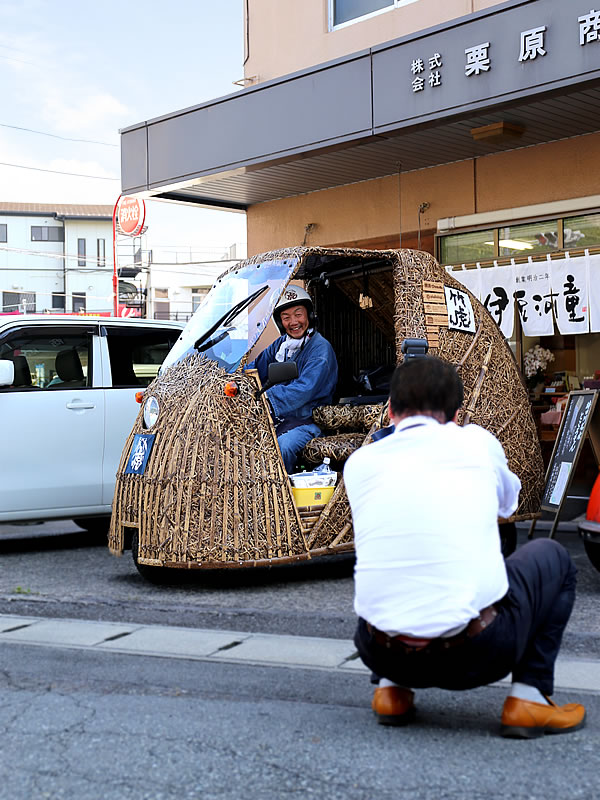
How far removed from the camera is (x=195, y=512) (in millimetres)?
6184

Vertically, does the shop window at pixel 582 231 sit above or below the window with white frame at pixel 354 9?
below

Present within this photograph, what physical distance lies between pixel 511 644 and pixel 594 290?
719cm

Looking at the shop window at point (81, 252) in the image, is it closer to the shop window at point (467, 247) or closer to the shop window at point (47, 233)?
the shop window at point (47, 233)

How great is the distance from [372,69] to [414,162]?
158 cm

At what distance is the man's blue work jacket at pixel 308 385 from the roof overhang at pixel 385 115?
10.4ft

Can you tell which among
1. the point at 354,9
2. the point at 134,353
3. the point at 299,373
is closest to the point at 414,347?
the point at 299,373

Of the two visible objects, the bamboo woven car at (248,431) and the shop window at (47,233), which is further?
the shop window at (47,233)

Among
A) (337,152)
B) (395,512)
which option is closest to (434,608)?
(395,512)

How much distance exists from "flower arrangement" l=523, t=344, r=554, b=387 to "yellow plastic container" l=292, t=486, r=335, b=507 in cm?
494

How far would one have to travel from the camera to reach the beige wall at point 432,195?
10055mm

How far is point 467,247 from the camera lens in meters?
11.2

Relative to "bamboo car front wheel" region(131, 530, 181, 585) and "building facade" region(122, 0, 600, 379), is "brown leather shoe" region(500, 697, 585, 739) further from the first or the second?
"building facade" region(122, 0, 600, 379)

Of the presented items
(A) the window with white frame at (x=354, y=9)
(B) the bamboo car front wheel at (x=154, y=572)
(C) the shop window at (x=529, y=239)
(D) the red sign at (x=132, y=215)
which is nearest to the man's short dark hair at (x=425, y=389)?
(B) the bamboo car front wheel at (x=154, y=572)

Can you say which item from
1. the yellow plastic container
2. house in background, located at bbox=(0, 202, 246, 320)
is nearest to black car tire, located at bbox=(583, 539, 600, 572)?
the yellow plastic container
